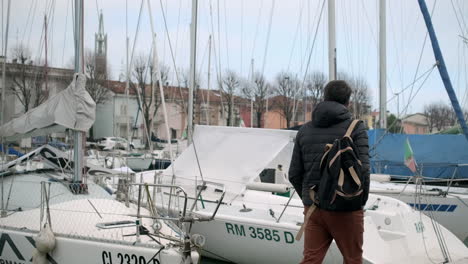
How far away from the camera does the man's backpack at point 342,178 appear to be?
3.08 m

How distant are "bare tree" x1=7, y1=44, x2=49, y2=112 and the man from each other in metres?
5.36

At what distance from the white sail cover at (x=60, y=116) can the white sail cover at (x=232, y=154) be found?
2.48 metres

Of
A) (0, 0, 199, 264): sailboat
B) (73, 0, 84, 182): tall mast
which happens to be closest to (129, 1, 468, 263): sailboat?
(0, 0, 199, 264): sailboat

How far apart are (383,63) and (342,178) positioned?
12577 millimetres

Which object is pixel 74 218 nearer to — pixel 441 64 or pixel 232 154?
pixel 232 154

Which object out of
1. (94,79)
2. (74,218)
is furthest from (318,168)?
(94,79)

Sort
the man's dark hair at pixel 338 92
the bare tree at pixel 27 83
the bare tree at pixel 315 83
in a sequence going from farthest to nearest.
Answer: the bare tree at pixel 315 83, the bare tree at pixel 27 83, the man's dark hair at pixel 338 92

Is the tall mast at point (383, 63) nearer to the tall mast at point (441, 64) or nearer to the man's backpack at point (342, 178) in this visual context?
the tall mast at point (441, 64)

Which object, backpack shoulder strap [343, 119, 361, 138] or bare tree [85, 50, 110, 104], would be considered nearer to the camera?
backpack shoulder strap [343, 119, 361, 138]

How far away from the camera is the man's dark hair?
3.41 m

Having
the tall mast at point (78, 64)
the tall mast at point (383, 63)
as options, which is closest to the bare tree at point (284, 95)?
the tall mast at point (383, 63)

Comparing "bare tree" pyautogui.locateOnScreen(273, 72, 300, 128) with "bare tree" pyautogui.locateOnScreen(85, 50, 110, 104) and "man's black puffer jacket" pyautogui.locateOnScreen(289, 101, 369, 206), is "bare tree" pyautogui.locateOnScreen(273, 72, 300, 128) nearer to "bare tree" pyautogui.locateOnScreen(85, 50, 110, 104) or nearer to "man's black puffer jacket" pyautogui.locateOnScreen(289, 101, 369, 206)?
"bare tree" pyautogui.locateOnScreen(85, 50, 110, 104)

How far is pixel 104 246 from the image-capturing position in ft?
15.8

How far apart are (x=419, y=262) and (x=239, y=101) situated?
3657 cm
